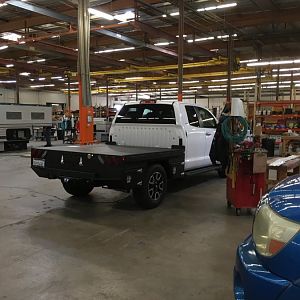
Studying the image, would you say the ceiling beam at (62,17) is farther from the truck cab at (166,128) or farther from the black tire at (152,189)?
the black tire at (152,189)

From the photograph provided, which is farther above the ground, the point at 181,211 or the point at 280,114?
the point at 280,114

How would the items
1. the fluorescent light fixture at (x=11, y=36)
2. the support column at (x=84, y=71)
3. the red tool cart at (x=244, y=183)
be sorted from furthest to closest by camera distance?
the fluorescent light fixture at (x=11, y=36) < the support column at (x=84, y=71) < the red tool cart at (x=244, y=183)

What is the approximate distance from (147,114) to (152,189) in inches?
73.7

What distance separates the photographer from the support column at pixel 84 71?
8039mm

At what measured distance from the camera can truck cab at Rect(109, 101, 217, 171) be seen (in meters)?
6.43

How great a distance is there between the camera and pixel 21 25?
11406 millimetres

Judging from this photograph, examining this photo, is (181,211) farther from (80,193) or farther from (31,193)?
(31,193)

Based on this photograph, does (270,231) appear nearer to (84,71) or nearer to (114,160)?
(114,160)

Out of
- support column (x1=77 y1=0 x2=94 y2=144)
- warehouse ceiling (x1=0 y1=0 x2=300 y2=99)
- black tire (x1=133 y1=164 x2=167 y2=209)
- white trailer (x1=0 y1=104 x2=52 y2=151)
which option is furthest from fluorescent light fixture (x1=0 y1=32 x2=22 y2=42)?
black tire (x1=133 y1=164 x2=167 y2=209)

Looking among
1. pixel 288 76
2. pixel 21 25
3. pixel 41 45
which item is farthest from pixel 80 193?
pixel 288 76

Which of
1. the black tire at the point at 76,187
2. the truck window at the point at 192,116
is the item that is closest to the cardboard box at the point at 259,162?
the truck window at the point at 192,116

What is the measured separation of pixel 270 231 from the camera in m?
1.67

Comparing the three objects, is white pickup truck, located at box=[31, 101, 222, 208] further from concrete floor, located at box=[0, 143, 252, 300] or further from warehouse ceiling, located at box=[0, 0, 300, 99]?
warehouse ceiling, located at box=[0, 0, 300, 99]

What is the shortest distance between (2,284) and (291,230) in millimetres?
2575
